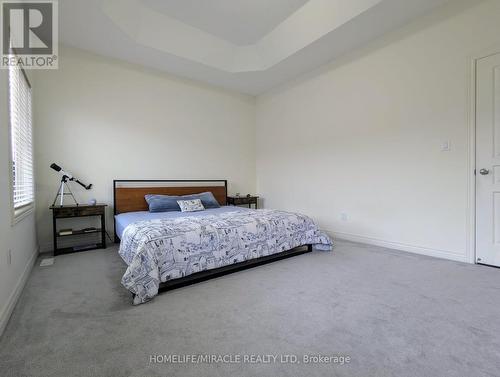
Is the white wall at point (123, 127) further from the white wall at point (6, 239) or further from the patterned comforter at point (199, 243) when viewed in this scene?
the patterned comforter at point (199, 243)

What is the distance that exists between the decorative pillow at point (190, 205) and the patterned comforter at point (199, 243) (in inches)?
37.7

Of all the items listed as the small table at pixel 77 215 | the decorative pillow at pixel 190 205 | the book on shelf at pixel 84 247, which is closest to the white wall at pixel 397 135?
the decorative pillow at pixel 190 205

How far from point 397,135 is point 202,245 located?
2.91m

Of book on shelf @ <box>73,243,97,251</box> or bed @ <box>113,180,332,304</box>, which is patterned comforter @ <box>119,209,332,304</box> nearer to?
bed @ <box>113,180,332,304</box>

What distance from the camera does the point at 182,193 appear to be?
4.51m

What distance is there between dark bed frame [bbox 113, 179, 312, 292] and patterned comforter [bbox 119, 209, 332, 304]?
0.11 metres

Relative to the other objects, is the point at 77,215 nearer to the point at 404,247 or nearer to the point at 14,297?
the point at 14,297

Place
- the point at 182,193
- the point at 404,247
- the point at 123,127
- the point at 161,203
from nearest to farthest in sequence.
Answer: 1. the point at 404,247
2. the point at 161,203
3. the point at 123,127
4. the point at 182,193

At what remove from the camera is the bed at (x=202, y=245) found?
202 centimetres

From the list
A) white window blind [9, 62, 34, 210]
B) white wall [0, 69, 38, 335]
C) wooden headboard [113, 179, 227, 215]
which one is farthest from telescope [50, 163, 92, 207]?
white wall [0, 69, 38, 335]

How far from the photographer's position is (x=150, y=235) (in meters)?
2.17

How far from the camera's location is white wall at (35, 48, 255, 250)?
11.4ft

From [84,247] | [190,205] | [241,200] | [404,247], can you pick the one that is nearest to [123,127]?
[190,205]

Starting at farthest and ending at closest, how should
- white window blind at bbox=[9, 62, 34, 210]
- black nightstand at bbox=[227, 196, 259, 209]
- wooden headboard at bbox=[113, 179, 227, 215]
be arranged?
black nightstand at bbox=[227, 196, 259, 209], wooden headboard at bbox=[113, 179, 227, 215], white window blind at bbox=[9, 62, 34, 210]
